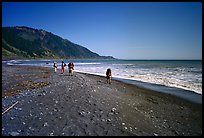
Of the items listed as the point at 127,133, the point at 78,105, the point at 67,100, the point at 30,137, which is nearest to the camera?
the point at 30,137

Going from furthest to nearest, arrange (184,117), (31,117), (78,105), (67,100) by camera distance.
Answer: (67,100)
(78,105)
(184,117)
(31,117)

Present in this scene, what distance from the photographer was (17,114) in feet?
27.9

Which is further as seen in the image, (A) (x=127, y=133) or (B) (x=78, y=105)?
(B) (x=78, y=105)

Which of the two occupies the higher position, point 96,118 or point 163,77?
point 96,118

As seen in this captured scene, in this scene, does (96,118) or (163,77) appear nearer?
(96,118)

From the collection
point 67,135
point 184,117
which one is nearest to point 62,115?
point 67,135

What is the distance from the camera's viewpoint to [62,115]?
8.43 metres

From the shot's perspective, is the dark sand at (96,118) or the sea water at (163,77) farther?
the sea water at (163,77)

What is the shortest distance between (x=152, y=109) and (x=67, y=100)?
5467 mm

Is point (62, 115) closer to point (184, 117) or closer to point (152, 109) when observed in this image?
point (152, 109)

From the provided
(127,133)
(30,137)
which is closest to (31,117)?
(30,137)

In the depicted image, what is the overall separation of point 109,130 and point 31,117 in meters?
3.79

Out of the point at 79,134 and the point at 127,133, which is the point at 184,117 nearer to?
the point at 127,133

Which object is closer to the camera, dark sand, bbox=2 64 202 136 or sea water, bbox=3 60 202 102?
dark sand, bbox=2 64 202 136
